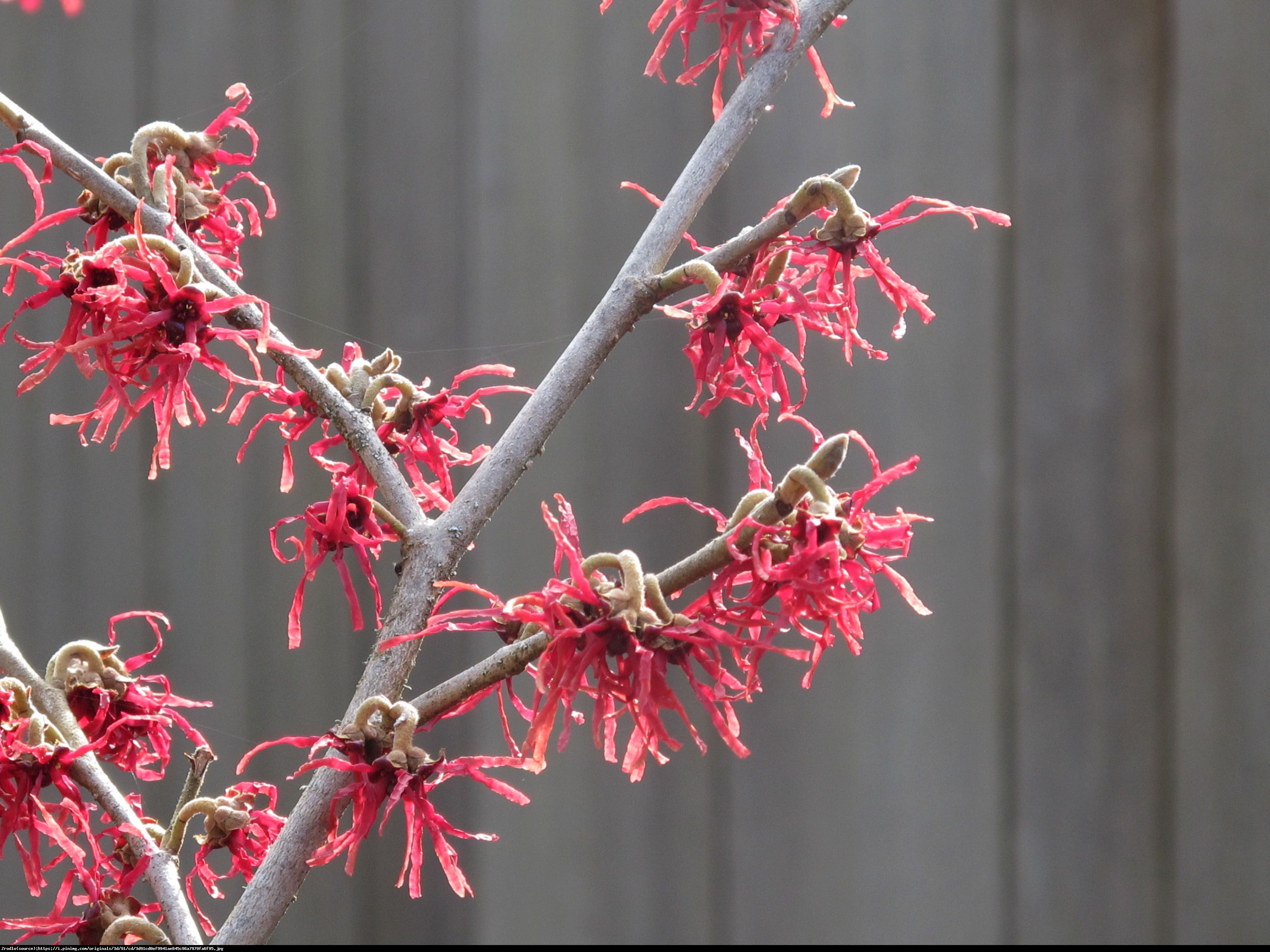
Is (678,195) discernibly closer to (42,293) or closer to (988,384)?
(42,293)

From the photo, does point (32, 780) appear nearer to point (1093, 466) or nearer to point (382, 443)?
point (382, 443)

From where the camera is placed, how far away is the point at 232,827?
1.21ft

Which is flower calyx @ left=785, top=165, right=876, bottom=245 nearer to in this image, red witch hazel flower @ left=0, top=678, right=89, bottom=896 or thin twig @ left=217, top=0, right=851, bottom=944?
thin twig @ left=217, top=0, right=851, bottom=944

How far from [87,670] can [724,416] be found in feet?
1.78

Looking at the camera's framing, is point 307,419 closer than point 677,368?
Yes

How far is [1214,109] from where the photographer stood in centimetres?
76

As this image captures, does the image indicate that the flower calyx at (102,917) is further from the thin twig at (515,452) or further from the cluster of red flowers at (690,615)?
the cluster of red flowers at (690,615)

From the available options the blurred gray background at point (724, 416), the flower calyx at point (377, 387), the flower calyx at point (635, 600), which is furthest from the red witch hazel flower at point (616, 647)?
the blurred gray background at point (724, 416)

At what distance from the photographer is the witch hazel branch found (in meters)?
0.29

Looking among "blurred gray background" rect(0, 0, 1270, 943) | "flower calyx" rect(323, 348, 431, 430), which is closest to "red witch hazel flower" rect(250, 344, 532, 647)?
"flower calyx" rect(323, 348, 431, 430)

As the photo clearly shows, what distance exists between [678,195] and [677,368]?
47 centimetres

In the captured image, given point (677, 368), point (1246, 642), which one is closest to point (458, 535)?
point (677, 368)

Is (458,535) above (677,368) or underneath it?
underneath

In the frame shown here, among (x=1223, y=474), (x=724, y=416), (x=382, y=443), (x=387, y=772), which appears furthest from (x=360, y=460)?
(x=1223, y=474)
